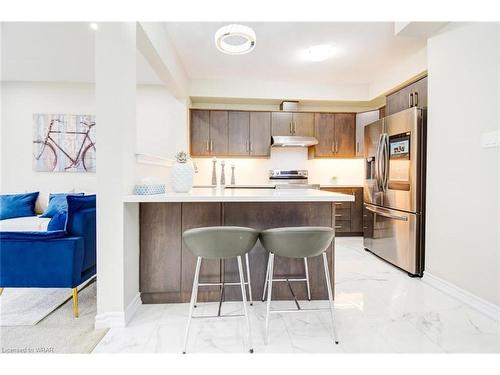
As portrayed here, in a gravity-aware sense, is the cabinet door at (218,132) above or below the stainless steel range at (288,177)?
above

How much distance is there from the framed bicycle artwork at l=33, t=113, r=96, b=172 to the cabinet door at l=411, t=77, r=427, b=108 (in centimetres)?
464

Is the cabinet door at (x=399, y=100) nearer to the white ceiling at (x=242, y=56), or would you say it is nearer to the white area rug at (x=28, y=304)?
the white ceiling at (x=242, y=56)

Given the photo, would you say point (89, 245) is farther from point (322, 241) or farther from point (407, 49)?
point (407, 49)

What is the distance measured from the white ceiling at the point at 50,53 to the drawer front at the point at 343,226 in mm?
3793

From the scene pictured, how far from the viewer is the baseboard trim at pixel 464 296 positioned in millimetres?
2039

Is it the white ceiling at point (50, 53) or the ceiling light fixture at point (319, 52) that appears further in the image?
the ceiling light fixture at point (319, 52)

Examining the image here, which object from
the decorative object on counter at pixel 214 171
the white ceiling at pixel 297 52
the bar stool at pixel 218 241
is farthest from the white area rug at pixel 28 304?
the white ceiling at pixel 297 52

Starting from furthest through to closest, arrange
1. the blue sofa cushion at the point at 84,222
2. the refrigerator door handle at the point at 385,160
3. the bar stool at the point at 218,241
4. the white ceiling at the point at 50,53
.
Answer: the refrigerator door handle at the point at 385,160 → the white ceiling at the point at 50,53 → the blue sofa cushion at the point at 84,222 → the bar stool at the point at 218,241

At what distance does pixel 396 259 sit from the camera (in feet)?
10.2

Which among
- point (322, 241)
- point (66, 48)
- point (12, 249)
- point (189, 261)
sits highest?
point (66, 48)
